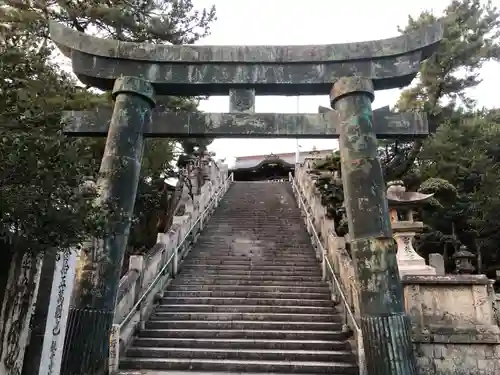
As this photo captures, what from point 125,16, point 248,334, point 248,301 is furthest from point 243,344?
point 125,16

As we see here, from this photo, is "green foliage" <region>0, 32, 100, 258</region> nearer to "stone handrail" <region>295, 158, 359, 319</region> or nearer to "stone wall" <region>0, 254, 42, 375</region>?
"stone wall" <region>0, 254, 42, 375</region>

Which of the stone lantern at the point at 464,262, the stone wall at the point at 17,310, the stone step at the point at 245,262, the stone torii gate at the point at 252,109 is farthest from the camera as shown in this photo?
the stone step at the point at 245,262

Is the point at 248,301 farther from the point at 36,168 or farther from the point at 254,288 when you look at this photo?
the point at 36,168

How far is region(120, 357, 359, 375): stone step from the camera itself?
21.2 feet

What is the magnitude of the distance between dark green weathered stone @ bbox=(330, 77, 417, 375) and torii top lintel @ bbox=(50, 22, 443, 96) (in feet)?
1.30

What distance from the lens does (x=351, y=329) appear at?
7316mm

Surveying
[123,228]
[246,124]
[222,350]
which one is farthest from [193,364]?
[246,124]

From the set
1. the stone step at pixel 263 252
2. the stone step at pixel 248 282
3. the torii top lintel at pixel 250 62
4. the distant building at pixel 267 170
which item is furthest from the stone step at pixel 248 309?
the distant building at pixel 267 170

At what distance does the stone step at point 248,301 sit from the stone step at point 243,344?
49.9 inches

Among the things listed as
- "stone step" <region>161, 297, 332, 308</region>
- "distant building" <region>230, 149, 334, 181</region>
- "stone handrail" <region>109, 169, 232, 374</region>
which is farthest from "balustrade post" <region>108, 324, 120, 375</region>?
"distant building" <region>230, 149, 334, 181</region>

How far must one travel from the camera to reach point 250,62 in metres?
6.43

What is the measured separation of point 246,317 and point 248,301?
0.62 m

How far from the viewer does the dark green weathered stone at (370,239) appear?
16.2 feet

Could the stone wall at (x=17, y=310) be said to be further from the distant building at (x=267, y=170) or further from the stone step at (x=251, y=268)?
the distant building at (x=267, y=170)
